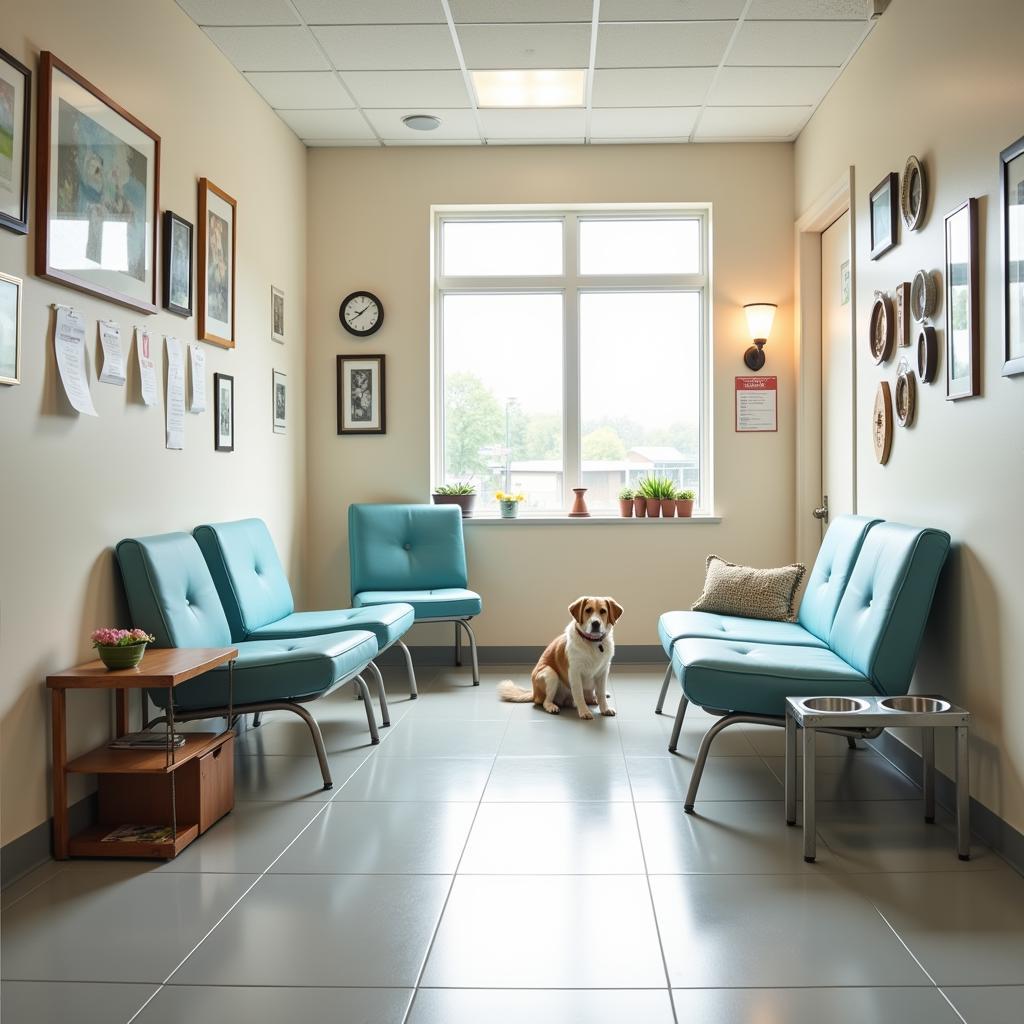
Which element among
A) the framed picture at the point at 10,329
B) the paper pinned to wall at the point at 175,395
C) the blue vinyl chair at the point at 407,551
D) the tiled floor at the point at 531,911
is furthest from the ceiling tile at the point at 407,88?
the tiled floor at the point at 531,911

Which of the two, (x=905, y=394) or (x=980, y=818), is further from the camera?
(x=905, y=394)

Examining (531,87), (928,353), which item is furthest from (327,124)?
(928,353)

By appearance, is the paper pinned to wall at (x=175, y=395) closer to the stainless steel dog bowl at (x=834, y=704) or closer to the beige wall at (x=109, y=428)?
the beige wall at (x=109, y=428)

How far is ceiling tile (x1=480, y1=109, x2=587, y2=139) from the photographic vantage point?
483cm

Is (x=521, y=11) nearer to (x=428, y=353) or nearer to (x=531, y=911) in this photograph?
(x=428, y=353)

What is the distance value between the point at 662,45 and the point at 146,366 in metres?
2.57

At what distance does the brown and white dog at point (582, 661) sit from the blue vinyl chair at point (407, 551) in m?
0.71

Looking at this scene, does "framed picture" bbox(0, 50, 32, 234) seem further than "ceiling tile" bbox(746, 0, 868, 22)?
No

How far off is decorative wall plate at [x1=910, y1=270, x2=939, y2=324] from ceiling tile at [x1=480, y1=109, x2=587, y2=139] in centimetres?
221

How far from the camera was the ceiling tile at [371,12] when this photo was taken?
368 cm

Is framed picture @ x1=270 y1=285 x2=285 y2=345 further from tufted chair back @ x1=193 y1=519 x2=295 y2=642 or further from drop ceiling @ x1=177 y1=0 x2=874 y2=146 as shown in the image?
tufted chair back @ x1=193 y1=519 x2=295 y2=642

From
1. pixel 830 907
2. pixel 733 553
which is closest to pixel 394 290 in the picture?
pixel 733 553

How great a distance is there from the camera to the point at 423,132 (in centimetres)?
510

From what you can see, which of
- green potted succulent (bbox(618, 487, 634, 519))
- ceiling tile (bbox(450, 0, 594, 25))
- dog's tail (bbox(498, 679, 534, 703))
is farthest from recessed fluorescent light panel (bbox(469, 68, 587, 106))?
dog's tail (bbox(498, 679, 534, 703))
